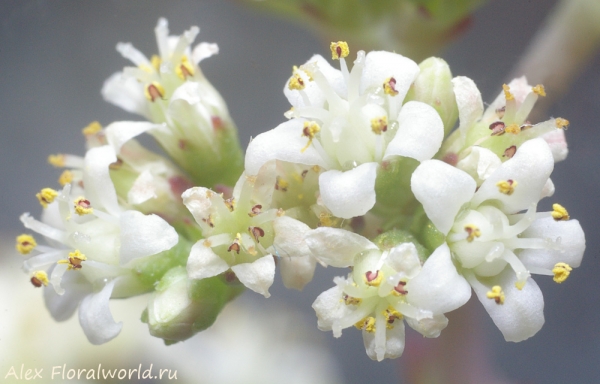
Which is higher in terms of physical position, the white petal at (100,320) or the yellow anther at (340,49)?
the yellow anther at (340,49)

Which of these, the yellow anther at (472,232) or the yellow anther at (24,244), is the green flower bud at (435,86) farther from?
the yellow anther at (24,244)

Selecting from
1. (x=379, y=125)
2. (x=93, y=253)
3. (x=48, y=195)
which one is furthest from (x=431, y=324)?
(x=48, y=195)

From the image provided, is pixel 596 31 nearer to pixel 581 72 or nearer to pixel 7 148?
pixel 581 72

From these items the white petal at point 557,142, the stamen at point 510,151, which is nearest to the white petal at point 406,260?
the stamen at point 510,151

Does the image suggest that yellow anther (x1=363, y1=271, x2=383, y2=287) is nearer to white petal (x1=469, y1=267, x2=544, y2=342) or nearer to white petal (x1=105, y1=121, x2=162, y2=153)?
white petal (x1=469, y1=267, x2=544, y2=342)

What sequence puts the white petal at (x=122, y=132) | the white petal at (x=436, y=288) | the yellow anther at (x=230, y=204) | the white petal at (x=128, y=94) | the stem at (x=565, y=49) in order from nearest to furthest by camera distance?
the white petal at (x=436, y=288) < the yellow anther at (x=230, y=204) < the white petal at (x=122, y=132) < the white petal at (x=128, y=94) < the stem at (x=565, y=49)

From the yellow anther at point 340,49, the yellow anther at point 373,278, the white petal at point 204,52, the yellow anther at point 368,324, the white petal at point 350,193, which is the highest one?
the yellow anther at point 340,49

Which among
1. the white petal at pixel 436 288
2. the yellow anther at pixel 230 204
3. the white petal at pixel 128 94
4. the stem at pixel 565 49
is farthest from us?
the stem at pixel 565 49
